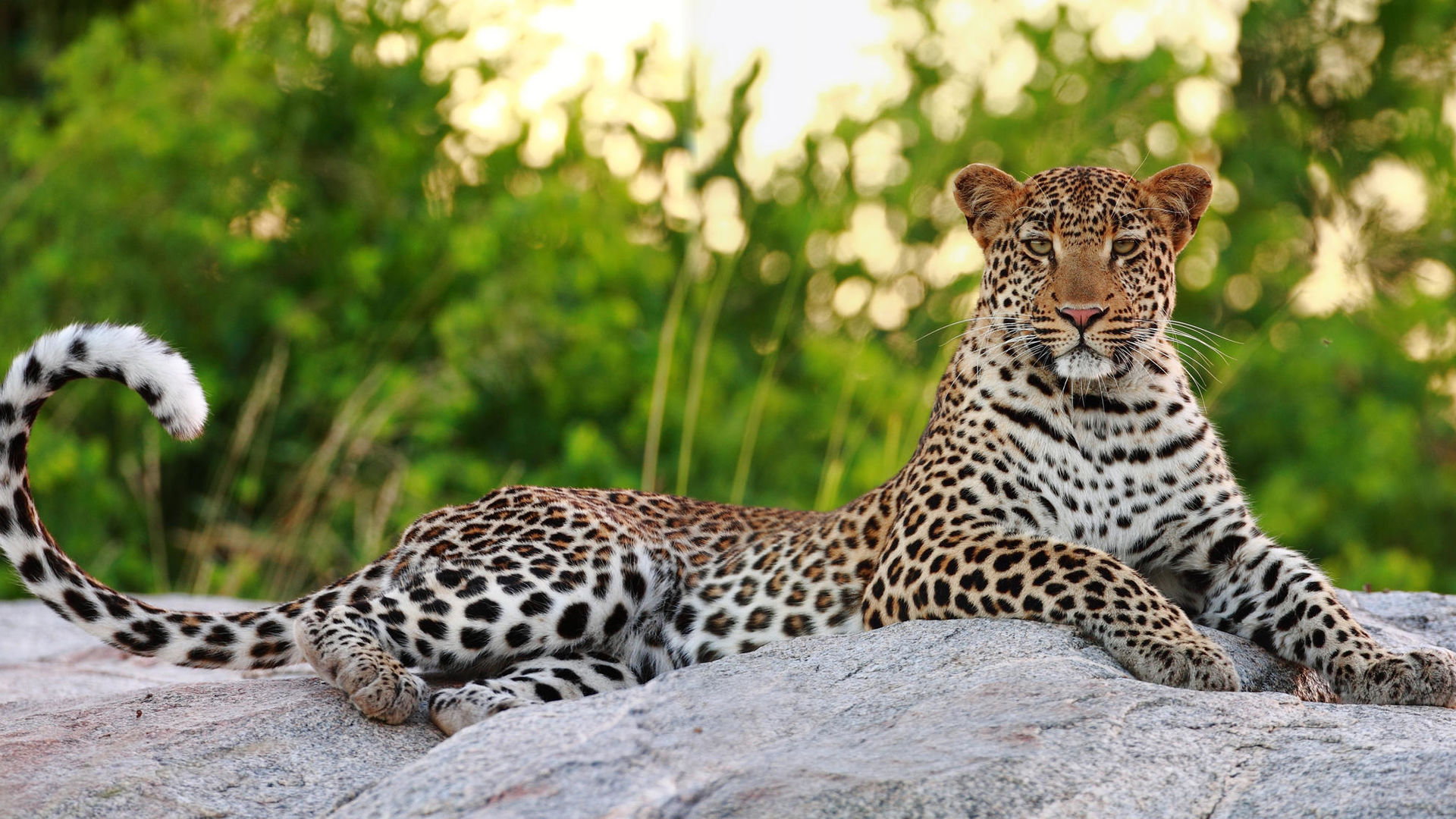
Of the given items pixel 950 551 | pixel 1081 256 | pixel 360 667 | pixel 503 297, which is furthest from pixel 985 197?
pixel 503 297

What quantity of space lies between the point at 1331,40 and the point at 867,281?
951 cm

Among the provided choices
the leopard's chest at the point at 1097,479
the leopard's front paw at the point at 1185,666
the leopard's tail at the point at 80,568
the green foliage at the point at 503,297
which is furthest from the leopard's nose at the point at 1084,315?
the green foliage at the point at 503,297

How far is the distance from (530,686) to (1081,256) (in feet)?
8.23

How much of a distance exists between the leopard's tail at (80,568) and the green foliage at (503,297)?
412cm

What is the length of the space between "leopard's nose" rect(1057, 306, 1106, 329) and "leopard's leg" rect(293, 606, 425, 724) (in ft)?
8.36

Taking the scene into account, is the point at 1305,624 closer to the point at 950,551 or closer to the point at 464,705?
the point at 950,551

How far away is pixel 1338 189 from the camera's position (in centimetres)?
2122

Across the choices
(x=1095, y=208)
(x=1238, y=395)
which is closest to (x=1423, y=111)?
(x=1238, y=395)

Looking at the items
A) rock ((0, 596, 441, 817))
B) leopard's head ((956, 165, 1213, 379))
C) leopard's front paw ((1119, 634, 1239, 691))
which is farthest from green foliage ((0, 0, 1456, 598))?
leopard's front paw ((1119, 634, 1239, 691))

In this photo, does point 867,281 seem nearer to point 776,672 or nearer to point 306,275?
point 306,275

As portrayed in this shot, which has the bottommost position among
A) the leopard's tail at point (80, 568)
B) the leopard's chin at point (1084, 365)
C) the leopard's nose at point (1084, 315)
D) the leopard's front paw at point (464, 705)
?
the leopard's front paw at point (464, 705)

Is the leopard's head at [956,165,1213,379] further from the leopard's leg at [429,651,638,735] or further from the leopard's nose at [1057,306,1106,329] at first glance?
the leopard's leg at [429,651,638,735]

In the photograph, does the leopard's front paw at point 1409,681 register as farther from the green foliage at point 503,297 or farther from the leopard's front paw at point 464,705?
the green foliage at point 503,297

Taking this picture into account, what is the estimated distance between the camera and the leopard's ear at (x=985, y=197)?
592 centimetres
